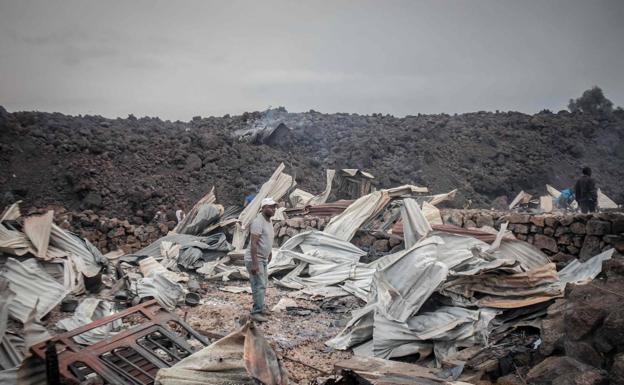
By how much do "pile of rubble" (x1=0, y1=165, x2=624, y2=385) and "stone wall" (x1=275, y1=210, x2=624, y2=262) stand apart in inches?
0.8

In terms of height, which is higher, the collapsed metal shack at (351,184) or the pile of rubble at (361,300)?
the collapsed metal shack at (351,184)

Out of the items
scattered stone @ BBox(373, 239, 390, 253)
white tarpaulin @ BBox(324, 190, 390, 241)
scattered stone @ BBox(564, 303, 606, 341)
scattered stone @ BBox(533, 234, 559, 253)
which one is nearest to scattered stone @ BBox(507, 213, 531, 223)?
scattered stone @ BBox(533, 234, 559, 253)

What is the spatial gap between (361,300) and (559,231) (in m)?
2.74

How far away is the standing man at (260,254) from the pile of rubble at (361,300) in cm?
52

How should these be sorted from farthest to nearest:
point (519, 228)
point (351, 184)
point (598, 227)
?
point (351, 184) → point (519, 228) → point (598, 227)

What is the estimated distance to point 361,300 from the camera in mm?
5516

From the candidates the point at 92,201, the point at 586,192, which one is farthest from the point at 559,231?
the point at 92,201

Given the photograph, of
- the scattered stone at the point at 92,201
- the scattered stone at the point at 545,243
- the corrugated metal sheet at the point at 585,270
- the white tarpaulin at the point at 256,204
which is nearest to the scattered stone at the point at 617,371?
the corrugated metal sheet at the point at 585,270

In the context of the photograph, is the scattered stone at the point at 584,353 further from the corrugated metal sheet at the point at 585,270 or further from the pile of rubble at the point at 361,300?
the corrugated metal sheet at the point at 585,270

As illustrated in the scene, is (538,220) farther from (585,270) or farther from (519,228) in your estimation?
(585,270)

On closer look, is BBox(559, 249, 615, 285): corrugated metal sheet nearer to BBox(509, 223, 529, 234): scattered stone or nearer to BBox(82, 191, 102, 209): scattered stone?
BBox(509, 223, 529, 234): scattered stone

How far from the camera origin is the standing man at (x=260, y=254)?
482 cm

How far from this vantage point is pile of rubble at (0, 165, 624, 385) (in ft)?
8.38

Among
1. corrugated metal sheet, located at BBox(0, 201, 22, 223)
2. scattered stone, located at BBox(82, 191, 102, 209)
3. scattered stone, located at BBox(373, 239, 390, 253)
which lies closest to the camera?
corrugated metal sheet, located at BBox(0, 201, 22, 223)
